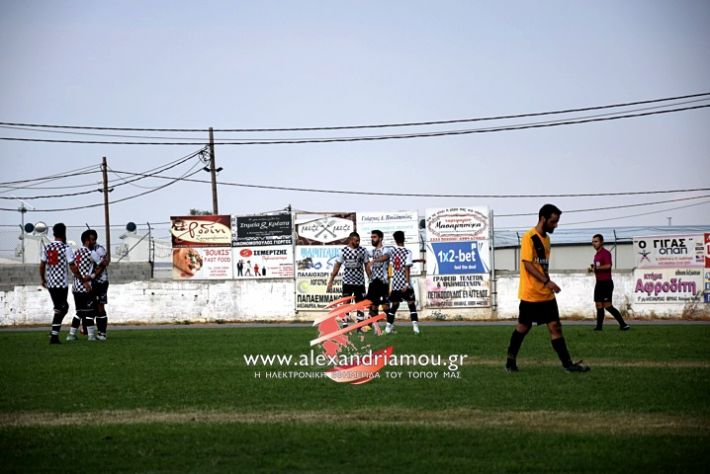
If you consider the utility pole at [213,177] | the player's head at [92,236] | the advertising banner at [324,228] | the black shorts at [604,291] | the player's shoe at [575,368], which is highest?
the utility pole at [213,177]

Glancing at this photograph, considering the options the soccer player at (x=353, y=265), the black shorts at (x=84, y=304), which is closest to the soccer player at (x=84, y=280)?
the black shorts at (x=84, y=304)

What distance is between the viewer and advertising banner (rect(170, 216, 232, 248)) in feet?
109

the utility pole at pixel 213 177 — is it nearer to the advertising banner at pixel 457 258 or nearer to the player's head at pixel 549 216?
Answer: the advertising banner at pixel 457 258

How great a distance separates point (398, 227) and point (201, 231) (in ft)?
23.5

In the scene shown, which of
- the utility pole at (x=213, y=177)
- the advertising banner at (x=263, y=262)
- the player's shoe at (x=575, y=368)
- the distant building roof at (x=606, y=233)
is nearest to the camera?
the player's shoe at (x=575, y=368)

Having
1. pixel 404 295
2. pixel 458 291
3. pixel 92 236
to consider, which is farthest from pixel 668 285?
pixel 92 236

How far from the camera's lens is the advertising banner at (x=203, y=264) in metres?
32.9

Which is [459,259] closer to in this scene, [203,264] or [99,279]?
[203,264]

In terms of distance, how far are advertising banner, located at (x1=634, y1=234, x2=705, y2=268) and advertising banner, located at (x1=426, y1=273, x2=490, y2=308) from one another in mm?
4930

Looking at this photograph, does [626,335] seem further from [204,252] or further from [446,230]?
[204,252]

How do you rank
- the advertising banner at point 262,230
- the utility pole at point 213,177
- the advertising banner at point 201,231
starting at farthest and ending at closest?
the utility pole at point 213,177
the advertising banner at point 201,231
the advertising banner at point 262,230

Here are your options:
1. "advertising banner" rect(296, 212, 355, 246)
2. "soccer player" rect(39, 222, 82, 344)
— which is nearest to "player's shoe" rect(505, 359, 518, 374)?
"soccer player" rect(39, 222, 82, 344)

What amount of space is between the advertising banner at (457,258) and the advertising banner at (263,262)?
4871mm

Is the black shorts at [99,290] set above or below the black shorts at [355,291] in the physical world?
above
